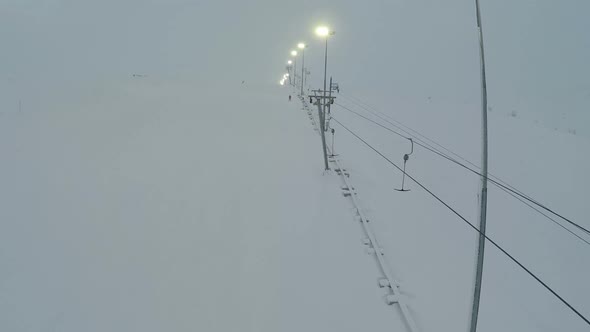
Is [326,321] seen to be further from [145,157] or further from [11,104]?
[11,104]

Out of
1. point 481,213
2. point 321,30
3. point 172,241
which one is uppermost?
point 321,30

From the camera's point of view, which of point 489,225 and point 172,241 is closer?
point 172,241

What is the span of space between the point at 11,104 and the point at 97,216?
17600 mm

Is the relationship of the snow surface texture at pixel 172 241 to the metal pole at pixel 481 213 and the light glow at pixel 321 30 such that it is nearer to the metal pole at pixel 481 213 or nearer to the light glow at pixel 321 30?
the metal pole at pixel 481 213

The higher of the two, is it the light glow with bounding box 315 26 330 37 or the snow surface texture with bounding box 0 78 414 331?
the light glow with bounding box 315 26 330 37

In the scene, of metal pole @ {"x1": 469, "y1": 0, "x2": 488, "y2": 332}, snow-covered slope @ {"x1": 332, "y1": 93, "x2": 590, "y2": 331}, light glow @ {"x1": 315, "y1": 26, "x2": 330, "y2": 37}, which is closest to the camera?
metal pole @ {"x1": 469, "y1": 0, "x2": 488, "y2": 332}

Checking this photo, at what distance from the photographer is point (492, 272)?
886 cm

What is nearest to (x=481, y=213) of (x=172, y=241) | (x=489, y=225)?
(x=172, y=241)

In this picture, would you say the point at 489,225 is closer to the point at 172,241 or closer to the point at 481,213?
the point at 481,213

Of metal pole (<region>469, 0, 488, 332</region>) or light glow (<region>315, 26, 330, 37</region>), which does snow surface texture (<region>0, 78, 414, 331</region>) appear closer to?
metal pole (<region>469, 0, 488, 332</region>)

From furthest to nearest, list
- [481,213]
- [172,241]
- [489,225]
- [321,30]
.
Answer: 1. [321,30]
2. [489,225]
3. [172,241]
4. [481,213]

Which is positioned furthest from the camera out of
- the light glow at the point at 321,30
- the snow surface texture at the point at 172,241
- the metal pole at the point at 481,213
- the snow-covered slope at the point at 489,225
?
the light glow at the point at 321,30

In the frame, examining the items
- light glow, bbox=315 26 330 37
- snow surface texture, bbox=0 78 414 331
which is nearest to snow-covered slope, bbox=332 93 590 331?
snow surface texture, bbox=0 78 414 331

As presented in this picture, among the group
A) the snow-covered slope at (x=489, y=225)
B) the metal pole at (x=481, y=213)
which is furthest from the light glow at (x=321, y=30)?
the metal pole at (x=481, y=213)
